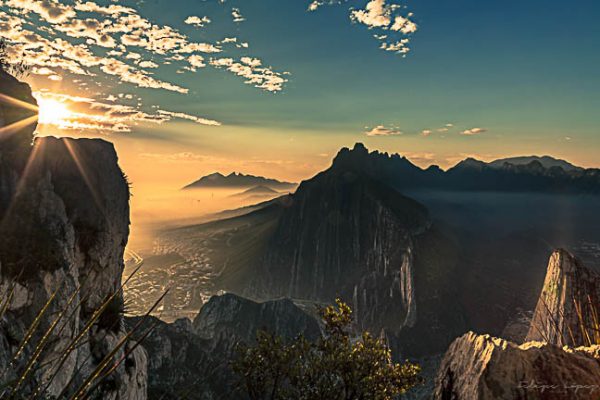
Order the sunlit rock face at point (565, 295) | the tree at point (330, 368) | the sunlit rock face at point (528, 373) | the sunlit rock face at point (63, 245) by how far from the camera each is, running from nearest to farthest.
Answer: the sunlit rock face at point (528, 373)
the sunlit rock face at point (63, 245)
the sunlit rock face at point (565, 295)
the tree at point (330, 368)

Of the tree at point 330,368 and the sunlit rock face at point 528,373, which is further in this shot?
the tree at point 330,368

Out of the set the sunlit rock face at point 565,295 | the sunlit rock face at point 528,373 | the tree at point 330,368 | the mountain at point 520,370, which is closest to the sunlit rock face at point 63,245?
the tree at point 330,368

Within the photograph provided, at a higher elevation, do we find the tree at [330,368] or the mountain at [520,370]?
the mountain at [520,370]

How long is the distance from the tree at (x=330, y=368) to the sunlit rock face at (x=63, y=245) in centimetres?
908

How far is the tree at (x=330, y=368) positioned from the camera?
75.2 ft

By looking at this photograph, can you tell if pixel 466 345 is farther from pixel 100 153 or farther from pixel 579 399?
pixel 100 153

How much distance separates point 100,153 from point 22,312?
559 inches

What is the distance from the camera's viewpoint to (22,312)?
58.3ft

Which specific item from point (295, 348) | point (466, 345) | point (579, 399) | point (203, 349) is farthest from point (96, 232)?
point (203, 349)

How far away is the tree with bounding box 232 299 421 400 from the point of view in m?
22.9

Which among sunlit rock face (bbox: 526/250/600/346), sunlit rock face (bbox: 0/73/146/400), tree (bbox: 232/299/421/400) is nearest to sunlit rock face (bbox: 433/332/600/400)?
sunlit rock face (bbox: 526/250/600/346)

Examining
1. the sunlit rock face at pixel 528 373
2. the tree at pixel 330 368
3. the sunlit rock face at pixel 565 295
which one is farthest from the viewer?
the tree at pixel 330 368

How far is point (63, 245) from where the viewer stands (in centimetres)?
2158

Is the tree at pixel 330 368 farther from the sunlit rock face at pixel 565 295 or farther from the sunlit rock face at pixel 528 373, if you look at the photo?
the sunlit rock face at pixel 528 373
